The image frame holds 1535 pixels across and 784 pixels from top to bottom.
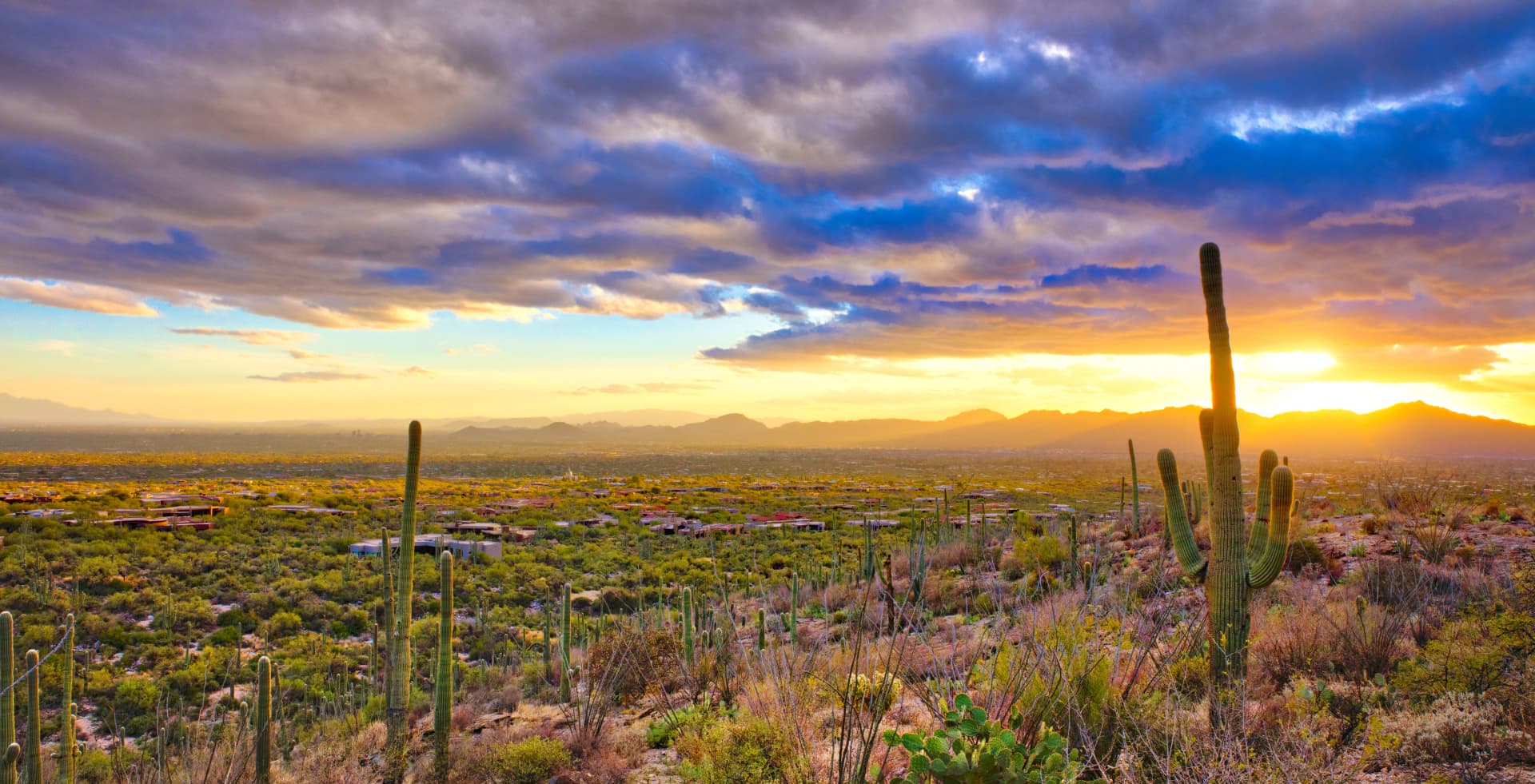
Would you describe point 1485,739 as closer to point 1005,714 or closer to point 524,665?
point 1005,714

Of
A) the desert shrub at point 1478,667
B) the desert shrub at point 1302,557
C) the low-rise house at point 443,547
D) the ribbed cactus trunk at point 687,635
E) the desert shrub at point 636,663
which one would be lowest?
the low-rise house at point 443,547

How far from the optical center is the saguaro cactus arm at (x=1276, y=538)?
7137 mm

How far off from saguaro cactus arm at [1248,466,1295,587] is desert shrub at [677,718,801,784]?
15.8 ft

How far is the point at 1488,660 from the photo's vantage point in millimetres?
6102

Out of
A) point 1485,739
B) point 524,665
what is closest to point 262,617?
point 524,665

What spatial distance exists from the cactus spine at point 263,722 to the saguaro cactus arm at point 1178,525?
8.99m

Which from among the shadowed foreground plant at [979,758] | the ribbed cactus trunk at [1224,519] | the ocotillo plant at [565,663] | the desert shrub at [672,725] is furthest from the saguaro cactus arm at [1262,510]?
the ocotillo plant at [565,663]

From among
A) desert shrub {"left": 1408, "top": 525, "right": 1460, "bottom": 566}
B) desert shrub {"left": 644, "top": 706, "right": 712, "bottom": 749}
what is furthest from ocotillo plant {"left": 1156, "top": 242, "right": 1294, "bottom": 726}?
desert shrub {"left": 1408, "top": 525, "right": 1460, "bottom": 566}

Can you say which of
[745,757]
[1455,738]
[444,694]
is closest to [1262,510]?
[1455,738]

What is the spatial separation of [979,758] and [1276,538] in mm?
4898

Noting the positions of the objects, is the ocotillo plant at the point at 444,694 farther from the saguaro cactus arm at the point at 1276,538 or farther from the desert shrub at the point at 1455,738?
the saguaro cactus arm at the point at 1276,538

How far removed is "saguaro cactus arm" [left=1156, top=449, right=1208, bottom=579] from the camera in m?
7.73

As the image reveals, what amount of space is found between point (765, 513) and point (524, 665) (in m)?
29.8

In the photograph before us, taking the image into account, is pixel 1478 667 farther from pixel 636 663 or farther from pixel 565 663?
pixel 565 663
